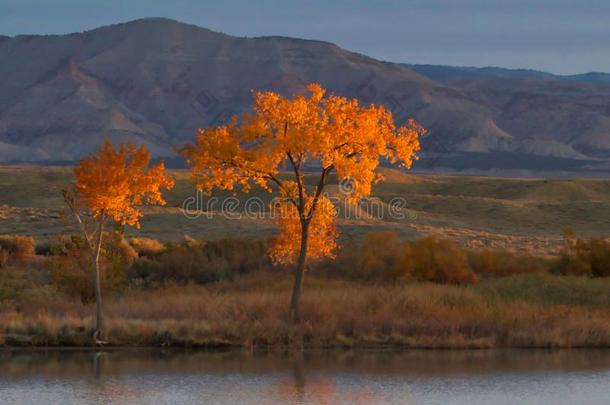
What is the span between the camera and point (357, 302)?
1266 inches

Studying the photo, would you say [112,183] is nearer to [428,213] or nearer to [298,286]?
[298,286]

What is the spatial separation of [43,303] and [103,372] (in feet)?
25.1

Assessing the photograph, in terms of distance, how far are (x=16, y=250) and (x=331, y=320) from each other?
2093cm

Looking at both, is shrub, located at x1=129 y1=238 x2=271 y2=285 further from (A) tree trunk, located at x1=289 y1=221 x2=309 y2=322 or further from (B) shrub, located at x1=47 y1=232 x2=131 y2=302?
(A) tree trunk, located at x1=289 y1=221 x2=309 y2=322

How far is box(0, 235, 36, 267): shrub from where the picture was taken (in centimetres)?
4459

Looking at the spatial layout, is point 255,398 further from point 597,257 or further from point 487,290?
point 597,257

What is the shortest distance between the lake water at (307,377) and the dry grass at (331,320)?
870 mm

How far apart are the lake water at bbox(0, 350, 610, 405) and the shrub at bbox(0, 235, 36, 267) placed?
17.2 m

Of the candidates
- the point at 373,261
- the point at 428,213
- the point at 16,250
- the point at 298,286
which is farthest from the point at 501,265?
the point at 428,213

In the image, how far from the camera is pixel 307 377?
24.6 m

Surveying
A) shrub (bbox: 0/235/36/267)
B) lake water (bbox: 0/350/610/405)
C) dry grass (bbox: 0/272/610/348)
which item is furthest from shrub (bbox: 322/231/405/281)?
shrub (bbox: 0/235/36/267)

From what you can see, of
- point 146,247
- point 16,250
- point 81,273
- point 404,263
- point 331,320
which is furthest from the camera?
point 146,247

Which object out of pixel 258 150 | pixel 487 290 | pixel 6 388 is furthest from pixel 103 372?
pixel 487 290

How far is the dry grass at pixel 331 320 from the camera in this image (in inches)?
1148
